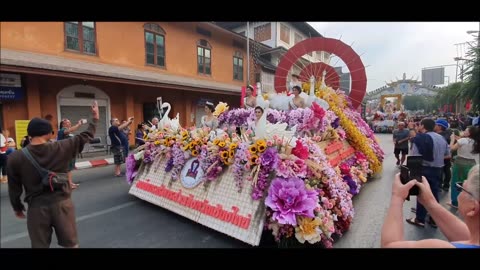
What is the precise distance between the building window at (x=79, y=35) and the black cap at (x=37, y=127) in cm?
65

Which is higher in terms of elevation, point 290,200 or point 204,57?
point 204,57

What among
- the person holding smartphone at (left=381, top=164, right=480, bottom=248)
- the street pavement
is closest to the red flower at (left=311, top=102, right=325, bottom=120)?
the street pavement

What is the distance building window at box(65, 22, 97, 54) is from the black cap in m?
0.65

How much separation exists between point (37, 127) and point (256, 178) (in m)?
1.79

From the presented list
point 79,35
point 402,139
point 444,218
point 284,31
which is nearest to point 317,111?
point 284,31

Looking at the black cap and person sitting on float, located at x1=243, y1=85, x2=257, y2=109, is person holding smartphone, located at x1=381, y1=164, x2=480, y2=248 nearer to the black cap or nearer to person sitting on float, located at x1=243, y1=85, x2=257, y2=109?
the black cap

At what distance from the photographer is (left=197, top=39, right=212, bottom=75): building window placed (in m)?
3.64

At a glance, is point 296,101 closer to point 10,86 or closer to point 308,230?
point 308,230

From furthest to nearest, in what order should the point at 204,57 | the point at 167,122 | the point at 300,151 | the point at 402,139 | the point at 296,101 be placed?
1. the point at 402,139
2. the point at 296,101
3. the point at 204,57
4. the point at 167,122
5. the point at 300,151

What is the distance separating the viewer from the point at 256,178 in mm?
2521
